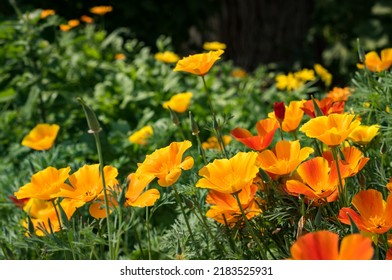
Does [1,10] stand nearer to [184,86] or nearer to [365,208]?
[184,86]

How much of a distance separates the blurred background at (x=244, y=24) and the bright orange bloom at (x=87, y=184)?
3.56m

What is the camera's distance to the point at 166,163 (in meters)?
1.45

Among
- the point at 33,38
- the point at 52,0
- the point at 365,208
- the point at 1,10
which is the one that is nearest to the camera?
the point at 365,208

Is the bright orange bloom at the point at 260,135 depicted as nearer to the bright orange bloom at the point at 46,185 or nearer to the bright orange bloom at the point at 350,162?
the bright orange bloom at the point at 350,162

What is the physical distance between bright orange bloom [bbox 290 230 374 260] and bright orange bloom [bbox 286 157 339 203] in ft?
1.25

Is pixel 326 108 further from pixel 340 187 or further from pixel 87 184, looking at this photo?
pixel 87 184

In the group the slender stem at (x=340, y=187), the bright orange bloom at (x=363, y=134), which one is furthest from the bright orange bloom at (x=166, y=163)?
the bright orange bloom at (x=363, y=134)

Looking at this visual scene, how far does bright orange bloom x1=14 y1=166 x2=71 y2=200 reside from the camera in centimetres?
146

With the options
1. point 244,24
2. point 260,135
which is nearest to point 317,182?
point 260,135

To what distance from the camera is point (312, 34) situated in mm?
7191

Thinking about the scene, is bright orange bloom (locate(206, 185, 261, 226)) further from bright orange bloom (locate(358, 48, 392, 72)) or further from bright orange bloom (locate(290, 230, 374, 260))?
bright orange bloom (locate(358, 48, 392, 72))

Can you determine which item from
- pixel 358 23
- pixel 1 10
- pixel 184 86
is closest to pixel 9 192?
pixel 184 86

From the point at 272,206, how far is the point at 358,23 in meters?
5.62

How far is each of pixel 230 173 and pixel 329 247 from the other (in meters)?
0.42
